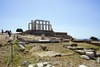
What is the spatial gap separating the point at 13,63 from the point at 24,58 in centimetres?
84

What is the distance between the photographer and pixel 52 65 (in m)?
6.65

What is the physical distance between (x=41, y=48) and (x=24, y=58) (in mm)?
2767

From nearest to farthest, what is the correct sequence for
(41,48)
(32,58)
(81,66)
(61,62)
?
1. (81,66)
2. (61,62)
3. (32,58)
4. (41,48)

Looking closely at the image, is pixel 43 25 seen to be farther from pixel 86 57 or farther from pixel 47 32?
pixel 86 57

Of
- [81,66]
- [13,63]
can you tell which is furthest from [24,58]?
[81,66]

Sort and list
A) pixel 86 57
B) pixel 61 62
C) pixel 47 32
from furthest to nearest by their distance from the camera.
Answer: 1. pixel 47 32
2. pixel 86 57
3. pixel 61 62

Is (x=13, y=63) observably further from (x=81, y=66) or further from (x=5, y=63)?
(x=81, y=66)

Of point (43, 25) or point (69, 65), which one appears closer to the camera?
point (69, 65)

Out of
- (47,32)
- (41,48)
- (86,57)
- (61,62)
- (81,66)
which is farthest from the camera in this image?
(47,32)

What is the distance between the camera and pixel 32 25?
36.2m

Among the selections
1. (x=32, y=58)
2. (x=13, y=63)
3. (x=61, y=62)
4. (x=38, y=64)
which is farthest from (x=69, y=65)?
(x=13, y=63)

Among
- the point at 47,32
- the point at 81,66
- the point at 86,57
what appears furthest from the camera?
the point at 47,32

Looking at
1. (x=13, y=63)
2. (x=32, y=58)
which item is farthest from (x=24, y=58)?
(x=13, y=63)

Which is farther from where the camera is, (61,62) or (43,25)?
(43,25)
